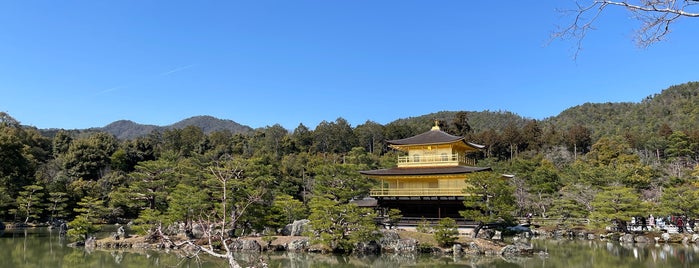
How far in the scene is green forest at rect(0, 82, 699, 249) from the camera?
21.2 meters

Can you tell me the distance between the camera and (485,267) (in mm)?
15430

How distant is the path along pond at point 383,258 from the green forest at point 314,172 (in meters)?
1.54

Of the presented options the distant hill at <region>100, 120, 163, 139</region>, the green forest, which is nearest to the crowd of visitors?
the green forest

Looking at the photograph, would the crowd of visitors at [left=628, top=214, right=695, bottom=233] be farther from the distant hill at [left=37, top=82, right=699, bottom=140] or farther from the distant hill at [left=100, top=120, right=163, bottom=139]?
the distant hill at [left=100, top=120, right=163, bottom=139]

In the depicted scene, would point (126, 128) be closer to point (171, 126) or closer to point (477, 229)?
point (171, 126)

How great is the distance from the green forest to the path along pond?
1.54 metres

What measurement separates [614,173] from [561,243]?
11.3 meters

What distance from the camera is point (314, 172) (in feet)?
133

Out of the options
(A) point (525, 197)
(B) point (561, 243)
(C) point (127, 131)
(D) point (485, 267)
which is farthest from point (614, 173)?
(C) point (127, 131)

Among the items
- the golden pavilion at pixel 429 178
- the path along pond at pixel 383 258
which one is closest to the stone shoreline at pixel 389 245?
the path along pond at pixel 383 258

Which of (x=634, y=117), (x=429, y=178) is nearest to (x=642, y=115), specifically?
(x=634, y=117)

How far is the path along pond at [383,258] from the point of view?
1605 centimetres

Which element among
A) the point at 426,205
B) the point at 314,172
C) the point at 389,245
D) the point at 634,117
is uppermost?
the point at 634,117

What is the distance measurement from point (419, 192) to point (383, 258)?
19.8 feet
